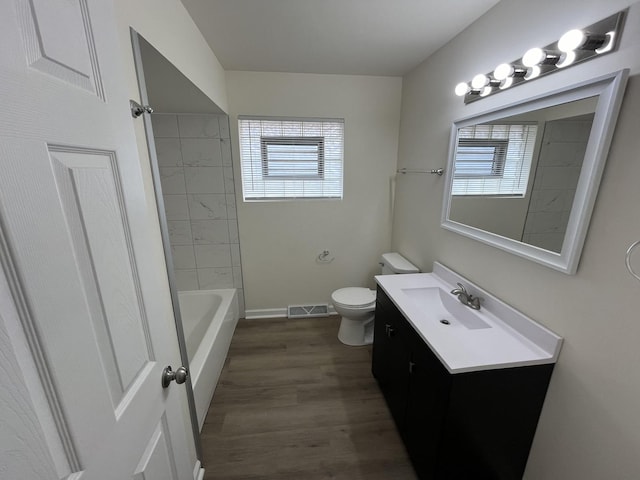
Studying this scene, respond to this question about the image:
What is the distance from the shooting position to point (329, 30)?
1.65m

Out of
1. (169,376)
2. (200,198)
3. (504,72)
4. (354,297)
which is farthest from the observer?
(200,198)

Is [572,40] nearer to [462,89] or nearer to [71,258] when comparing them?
[462,89]

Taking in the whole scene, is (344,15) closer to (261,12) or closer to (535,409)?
(261,12)

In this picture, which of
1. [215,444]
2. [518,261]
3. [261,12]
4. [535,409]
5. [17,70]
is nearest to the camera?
[17,70]

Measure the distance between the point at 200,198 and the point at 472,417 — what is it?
250 cm

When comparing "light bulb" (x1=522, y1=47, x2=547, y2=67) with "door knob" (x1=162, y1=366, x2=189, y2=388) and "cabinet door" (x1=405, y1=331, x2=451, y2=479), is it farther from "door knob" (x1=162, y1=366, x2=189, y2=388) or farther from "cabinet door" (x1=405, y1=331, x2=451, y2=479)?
"door knob" (x1=162, y1=366, x2=189, y2=388)

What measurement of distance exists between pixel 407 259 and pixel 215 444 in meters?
1.97

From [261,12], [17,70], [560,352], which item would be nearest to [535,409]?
[560,352]

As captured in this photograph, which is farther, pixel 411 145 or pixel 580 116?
pixel 411 145

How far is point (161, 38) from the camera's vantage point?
3.65ft

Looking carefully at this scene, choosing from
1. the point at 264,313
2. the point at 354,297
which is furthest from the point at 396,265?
the point at 264,313

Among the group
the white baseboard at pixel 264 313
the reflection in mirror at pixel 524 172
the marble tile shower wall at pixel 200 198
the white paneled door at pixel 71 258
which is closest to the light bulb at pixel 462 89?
the reflection in mirror at pixel 524 172

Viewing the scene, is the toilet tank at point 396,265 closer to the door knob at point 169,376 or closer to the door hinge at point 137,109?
the door knob at point 169,376

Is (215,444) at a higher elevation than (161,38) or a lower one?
lower
